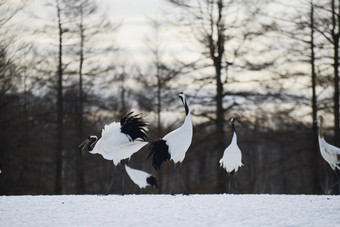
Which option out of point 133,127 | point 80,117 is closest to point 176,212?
point 133,127

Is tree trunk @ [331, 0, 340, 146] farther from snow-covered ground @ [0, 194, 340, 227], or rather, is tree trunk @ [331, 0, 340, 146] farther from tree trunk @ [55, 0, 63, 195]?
tree trunk @ [55, 0, 63, 195]

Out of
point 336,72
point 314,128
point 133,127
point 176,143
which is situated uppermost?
point 336,72

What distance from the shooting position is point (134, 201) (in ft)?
38.0

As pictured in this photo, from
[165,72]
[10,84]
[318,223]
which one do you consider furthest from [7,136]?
[318,223]

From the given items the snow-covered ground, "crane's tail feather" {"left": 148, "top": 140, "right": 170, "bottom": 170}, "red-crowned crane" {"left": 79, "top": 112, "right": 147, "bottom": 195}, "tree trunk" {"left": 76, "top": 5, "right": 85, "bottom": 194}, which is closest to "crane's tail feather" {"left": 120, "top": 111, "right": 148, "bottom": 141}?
"red-crowned crane" {"left": 79, "top": 112, "right": 147, "bottom": 195}

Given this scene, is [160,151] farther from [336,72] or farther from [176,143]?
[336,72]

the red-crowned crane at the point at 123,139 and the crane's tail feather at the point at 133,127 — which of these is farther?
the crane's tail feather at the point at 133,127

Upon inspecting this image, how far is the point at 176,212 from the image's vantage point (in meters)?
9.95

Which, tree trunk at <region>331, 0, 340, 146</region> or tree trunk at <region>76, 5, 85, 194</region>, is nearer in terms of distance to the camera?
tree trunk at <region>331, 0, 340, 146</region>

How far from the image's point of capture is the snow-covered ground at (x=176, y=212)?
30.0ft

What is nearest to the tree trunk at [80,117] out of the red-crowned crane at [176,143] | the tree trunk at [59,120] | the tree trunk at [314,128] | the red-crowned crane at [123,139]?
the tree trunk at [59,120]

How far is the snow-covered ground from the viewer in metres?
9.16

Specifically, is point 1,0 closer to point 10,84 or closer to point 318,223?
point 10,84

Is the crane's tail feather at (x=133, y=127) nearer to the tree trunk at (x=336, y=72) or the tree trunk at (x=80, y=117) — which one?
the tree trunk at (x=336, y=72)
